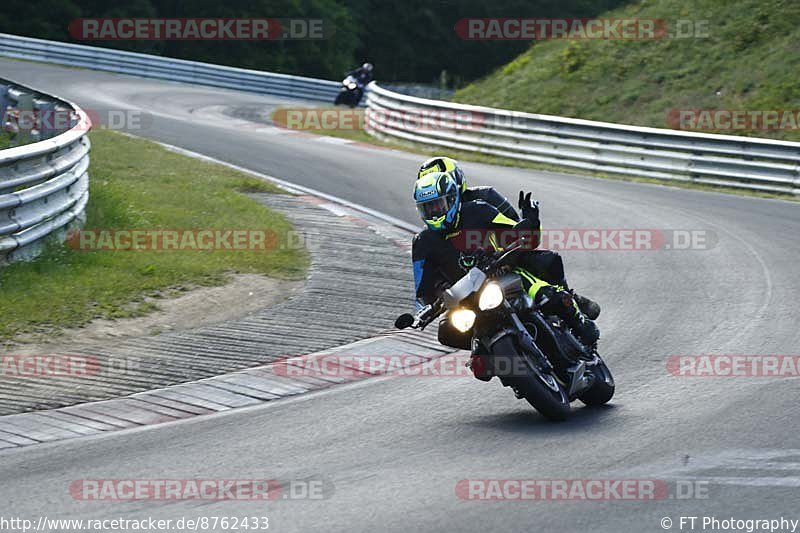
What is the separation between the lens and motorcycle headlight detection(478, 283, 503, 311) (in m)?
7.15

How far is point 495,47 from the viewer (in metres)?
63.8

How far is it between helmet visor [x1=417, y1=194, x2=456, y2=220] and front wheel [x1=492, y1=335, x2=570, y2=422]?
98 centimetres

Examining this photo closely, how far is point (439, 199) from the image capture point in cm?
764

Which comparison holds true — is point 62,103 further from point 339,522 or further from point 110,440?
point 339,522

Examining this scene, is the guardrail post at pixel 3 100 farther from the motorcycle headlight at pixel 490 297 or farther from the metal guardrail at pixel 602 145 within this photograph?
the motorcycle headlight at pixel 490 297

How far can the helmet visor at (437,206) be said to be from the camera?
765 cm

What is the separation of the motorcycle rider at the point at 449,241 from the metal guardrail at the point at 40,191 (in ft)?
16.9

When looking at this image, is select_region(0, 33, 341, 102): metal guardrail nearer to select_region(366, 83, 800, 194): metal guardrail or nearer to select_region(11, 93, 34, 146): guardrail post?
select_region(366, 83, 800, 194): metal guardrail

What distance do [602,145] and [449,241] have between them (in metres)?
15.4

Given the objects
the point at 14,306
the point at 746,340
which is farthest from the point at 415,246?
the point at 14,306

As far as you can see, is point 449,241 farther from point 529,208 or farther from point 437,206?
point 529,208

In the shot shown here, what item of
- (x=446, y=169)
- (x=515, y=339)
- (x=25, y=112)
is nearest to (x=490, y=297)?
(x=515, y=339)

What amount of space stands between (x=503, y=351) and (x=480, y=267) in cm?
60

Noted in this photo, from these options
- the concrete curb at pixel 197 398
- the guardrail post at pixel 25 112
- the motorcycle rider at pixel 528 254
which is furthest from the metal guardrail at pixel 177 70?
the motorcycle rider at pixel 528 254
